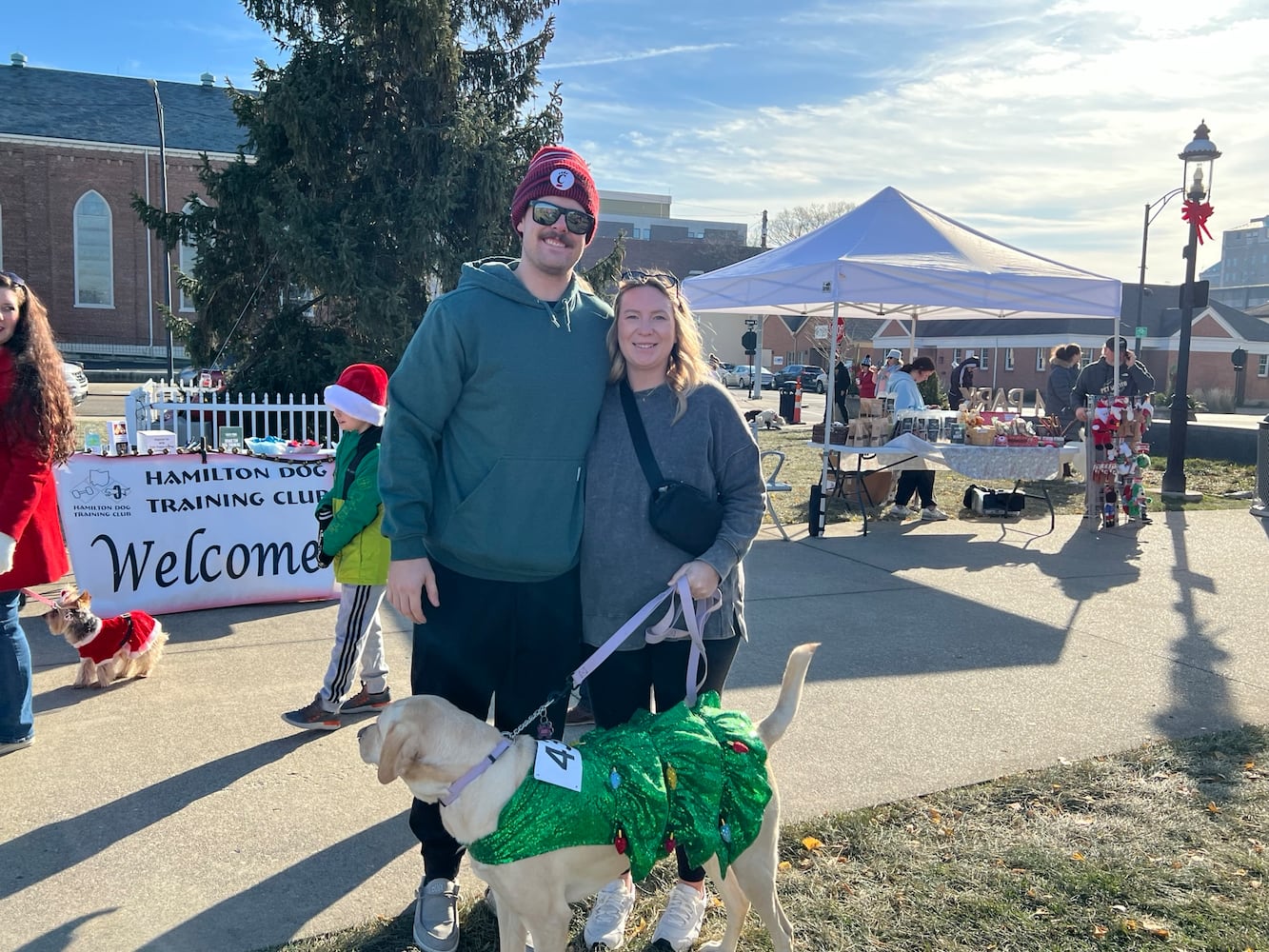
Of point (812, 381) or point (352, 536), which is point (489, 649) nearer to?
point (352, 536)

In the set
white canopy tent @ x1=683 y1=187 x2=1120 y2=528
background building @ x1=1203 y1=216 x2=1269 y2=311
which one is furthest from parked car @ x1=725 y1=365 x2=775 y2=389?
background building @ x1=1203 y1=216 x2=1269 y2=311

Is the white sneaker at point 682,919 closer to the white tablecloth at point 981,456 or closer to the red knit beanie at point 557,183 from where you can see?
the red knit beanie at point 557,183

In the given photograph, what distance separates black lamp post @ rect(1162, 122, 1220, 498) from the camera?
10836 mm

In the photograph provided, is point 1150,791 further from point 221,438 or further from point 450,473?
point 221,438

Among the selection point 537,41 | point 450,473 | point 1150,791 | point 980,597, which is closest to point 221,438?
point 450,473

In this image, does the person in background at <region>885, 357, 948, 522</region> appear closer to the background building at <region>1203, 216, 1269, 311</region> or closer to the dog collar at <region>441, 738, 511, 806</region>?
the dog collar at <region>441, 738, 511, 806</region>

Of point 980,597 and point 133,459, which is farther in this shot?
point 980,597

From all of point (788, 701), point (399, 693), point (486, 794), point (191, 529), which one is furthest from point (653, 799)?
point (191, 529)

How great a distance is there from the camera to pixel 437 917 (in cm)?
254

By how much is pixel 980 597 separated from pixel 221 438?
5.71 meters

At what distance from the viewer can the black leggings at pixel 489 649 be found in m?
2.49

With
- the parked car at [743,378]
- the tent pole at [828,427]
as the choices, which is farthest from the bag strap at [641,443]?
the parked car at [743,378]

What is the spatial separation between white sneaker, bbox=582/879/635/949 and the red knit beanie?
1.91 m

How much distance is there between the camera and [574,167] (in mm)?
2529
